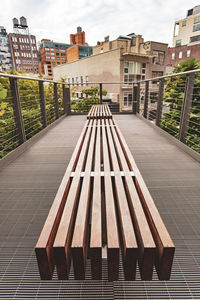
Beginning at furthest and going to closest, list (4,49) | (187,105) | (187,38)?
(4,49), (187,38), (187,105)

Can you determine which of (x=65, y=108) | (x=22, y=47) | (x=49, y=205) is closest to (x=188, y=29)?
(x=65, y=108)

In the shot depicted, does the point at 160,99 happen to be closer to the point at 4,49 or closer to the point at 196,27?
the point at 196,27

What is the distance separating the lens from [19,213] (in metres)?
1.76

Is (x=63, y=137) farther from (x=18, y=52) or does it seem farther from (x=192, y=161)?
(x=18, y=52)

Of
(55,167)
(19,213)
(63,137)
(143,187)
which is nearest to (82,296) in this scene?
(143,187)

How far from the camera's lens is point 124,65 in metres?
23.4

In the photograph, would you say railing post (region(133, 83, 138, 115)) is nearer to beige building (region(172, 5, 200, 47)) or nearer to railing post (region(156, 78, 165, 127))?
railing post (region(156, 78, 165, 127))

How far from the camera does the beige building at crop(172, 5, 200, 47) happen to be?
36.3 metres

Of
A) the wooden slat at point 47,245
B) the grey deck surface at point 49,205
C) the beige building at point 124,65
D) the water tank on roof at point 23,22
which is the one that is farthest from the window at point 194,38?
the water tank on roof at point 23,22

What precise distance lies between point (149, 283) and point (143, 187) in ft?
2.10

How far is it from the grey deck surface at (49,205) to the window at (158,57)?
28599mm

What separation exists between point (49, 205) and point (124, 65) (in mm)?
24890

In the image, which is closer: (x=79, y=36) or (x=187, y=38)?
(x=187, y=38)

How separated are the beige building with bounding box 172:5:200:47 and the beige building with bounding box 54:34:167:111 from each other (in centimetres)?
1523
